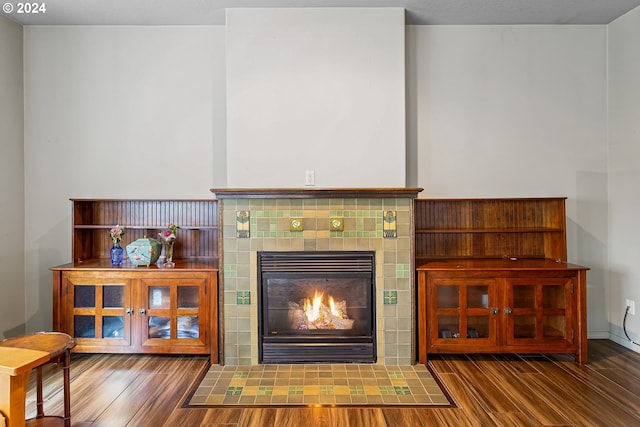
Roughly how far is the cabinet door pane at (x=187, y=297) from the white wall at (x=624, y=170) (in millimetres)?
3617

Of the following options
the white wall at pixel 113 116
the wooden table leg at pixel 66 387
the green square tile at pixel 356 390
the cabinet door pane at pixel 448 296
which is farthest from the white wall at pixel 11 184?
the cabinet door pane at pixel 448 296

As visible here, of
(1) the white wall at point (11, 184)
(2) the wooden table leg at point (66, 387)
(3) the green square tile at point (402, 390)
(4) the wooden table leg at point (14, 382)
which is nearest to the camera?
(4) the wooden table leg at point (14, 382)

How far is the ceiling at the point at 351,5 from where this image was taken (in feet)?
10.5

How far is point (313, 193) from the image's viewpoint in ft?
10.1

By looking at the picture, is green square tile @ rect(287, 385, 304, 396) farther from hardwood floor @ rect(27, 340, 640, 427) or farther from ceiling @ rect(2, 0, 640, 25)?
ceiling @ rect(2, 0, 640, 25)

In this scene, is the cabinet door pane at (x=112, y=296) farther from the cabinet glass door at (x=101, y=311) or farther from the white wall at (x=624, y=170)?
the white wall at (x=624, y=170)

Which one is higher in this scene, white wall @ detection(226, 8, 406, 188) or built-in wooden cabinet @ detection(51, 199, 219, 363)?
white wall @ detection(226, 8, 406, 188)

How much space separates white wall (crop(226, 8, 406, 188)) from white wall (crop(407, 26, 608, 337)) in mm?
434

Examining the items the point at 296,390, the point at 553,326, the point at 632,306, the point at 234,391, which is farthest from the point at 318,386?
the point at 632,306

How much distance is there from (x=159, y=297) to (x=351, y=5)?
279 centimetres

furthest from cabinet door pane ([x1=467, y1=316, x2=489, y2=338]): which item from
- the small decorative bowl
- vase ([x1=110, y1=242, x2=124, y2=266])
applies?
vase ([x1=110, y1=242, x2=124, y2=266])

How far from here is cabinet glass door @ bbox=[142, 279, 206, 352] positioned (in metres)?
3.11

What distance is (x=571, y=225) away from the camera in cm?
365

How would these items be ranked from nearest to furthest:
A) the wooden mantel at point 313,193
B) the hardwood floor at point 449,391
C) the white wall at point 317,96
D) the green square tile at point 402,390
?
the hardwood floor at point 449,391 → the green square tile at point 402,390 → the wooden mantel at point 313,193 → the white wall at point 317,96
